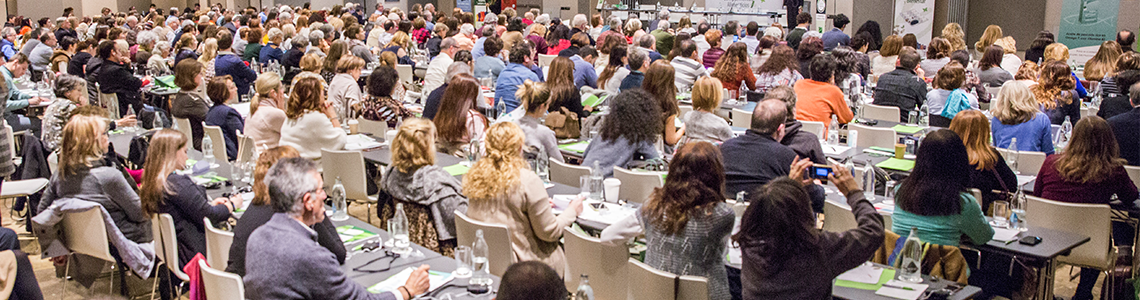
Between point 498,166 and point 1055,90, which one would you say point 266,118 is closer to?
point 498,166

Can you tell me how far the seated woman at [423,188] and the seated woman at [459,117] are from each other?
1.44m

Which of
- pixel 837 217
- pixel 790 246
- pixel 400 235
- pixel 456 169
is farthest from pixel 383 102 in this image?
pixel 790 246

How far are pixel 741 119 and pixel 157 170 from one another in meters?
4.77

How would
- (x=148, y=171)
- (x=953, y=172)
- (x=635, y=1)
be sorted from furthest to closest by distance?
(x=635, y=1) < (x=148, y=171) < (x=953, y=172)

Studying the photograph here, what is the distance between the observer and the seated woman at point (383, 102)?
7.33 m

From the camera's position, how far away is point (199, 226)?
4.67m

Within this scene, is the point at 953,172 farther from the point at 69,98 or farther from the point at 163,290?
the point at 69,98

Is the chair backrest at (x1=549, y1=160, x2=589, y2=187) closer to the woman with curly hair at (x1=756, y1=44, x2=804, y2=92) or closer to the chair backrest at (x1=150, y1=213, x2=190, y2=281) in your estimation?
the chair backrest at (x1=150, y1=213, x2=190, y2=281)

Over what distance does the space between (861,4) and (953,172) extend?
13259 millimetres

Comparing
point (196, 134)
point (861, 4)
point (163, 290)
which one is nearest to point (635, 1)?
point (861, 4)

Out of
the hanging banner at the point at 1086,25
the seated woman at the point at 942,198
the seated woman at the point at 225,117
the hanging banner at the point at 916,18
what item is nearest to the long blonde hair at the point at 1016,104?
the seated woman at the point at 942,198

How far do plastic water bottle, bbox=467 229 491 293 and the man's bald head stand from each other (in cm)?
181

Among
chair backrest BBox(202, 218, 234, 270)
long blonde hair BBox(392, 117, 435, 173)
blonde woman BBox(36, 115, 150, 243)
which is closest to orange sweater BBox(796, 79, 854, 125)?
long blonde hair BBox(392, 117, 435, 173)

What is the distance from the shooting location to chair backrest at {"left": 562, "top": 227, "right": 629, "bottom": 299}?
3.84 metres
